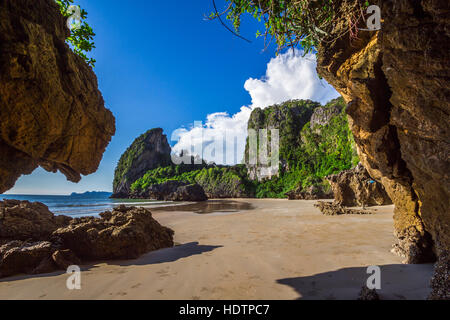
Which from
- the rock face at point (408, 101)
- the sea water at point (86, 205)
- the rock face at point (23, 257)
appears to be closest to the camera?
the rock face at point (408, 101)

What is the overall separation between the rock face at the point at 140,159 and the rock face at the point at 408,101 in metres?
85.3

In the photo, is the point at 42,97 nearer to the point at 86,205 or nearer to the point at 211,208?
the point at 211,208

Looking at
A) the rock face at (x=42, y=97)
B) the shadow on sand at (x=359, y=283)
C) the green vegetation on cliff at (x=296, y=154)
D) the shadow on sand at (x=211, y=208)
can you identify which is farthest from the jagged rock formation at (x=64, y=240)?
the green vegetation on cliff at (x=296, y=154)

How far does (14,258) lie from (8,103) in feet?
11.4

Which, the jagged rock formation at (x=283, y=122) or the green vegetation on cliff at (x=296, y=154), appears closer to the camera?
the green vegetation on cliff at (x=296, y=154)

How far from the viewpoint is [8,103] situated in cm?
263

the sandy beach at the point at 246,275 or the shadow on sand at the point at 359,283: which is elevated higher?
the shadow on sand at the point at 359,283

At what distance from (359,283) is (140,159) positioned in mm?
92585

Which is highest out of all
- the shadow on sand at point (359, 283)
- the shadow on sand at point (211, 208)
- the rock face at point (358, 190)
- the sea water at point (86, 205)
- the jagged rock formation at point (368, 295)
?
the rock face at point (358, 190)

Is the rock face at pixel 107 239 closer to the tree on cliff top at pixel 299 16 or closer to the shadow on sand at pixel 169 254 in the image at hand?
the shadow on sand at pixel 169 254

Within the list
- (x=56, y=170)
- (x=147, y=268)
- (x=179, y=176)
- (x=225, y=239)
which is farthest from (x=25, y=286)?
(x=179, y=176)

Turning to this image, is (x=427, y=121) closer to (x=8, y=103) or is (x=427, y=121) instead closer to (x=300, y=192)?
(x=8, y=103)

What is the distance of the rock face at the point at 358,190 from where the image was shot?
45.4 feet

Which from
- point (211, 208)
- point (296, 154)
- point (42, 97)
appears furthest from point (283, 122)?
point (42, 97)
